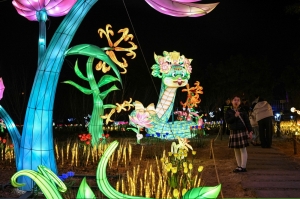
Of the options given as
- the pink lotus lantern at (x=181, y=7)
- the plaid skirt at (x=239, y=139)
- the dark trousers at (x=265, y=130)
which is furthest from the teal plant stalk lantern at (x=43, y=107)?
the dark trousers at (x=265, y=130)

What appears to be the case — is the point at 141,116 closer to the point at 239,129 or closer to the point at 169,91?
the point at 169,91

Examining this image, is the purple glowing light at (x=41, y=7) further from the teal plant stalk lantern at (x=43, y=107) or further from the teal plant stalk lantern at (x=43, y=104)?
the teal plant stalk lantern at (x=43, y=107)

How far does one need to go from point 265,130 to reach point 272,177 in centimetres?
451

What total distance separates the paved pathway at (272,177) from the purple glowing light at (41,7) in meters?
4.21

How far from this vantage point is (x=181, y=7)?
5.57m

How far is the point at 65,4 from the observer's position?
5.95m

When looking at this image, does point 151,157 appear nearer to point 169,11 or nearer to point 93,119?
point 93,119

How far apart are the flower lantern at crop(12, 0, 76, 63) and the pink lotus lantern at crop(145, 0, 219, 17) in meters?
1.53

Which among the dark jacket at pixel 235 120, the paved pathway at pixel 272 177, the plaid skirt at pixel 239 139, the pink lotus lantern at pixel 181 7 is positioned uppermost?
the pink lotus lantern at pixel 181 7

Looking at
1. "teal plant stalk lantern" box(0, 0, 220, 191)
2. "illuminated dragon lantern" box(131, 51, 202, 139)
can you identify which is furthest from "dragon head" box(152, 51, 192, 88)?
"teal plant stalk lantern" box(0, 0, 220, 191)

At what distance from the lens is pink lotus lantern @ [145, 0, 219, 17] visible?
219 inches

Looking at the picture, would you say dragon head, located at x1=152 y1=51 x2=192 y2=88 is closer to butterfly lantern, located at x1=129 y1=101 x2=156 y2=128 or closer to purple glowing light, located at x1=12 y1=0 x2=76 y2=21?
butterfly lantern, located at x1=129 y1=101 x2=156 y2=128

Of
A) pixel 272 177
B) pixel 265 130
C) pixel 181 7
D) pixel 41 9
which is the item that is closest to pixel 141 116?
pixel 265 130

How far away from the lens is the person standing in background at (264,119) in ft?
33.8
